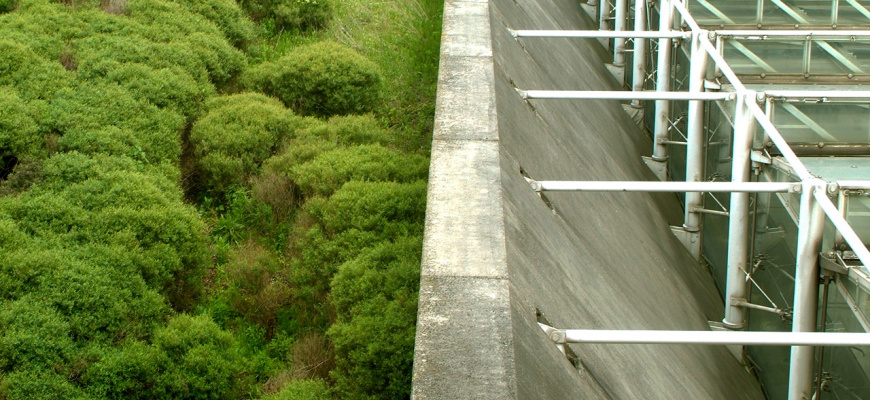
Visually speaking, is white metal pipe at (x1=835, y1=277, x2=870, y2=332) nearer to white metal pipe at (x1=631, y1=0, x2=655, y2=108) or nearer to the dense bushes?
white metal pipe at (x1=631, y1=0, x2=655, y2=108)

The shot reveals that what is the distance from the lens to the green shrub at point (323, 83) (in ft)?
40.1

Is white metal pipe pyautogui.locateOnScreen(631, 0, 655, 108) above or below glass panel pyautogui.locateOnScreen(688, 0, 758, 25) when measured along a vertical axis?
below

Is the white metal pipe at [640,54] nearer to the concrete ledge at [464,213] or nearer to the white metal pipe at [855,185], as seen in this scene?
the white metal pipe at [855,185]

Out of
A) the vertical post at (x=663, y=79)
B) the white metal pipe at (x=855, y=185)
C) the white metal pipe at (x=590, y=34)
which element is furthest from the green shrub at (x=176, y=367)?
the vertical post at (x=663, y=79)

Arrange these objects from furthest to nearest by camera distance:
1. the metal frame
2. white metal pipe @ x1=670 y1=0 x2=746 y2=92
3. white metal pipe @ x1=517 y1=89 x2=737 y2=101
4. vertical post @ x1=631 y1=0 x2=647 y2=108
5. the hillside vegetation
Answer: vertical post @ x1=631 y1=0 x2=647 y2=108
white metal pipe @ x1=670 y1=0 x2=746 y2=92
white metal pipe @ x1=517 y1=89 x2=737 y2=101
the hillside vegetation
the metal frame

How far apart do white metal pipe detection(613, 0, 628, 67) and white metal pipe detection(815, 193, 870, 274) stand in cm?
876

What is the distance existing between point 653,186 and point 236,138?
18.0 ft

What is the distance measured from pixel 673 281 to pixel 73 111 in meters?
6.02

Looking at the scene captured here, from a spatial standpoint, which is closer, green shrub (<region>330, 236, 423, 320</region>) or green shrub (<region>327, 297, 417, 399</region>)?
green shrub (<region>327, 297, 417, 399</region>)

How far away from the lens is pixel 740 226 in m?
8.21

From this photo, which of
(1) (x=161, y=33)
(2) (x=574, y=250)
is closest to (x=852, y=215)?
(2) (x=574, y=250)

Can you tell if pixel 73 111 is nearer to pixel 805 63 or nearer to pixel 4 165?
pixel 4 165

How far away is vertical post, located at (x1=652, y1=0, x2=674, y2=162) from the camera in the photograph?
1148 centimetres

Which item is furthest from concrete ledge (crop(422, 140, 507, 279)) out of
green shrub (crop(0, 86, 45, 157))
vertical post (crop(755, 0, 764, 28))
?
vertical post (crop(755, 0, 764, 28))
